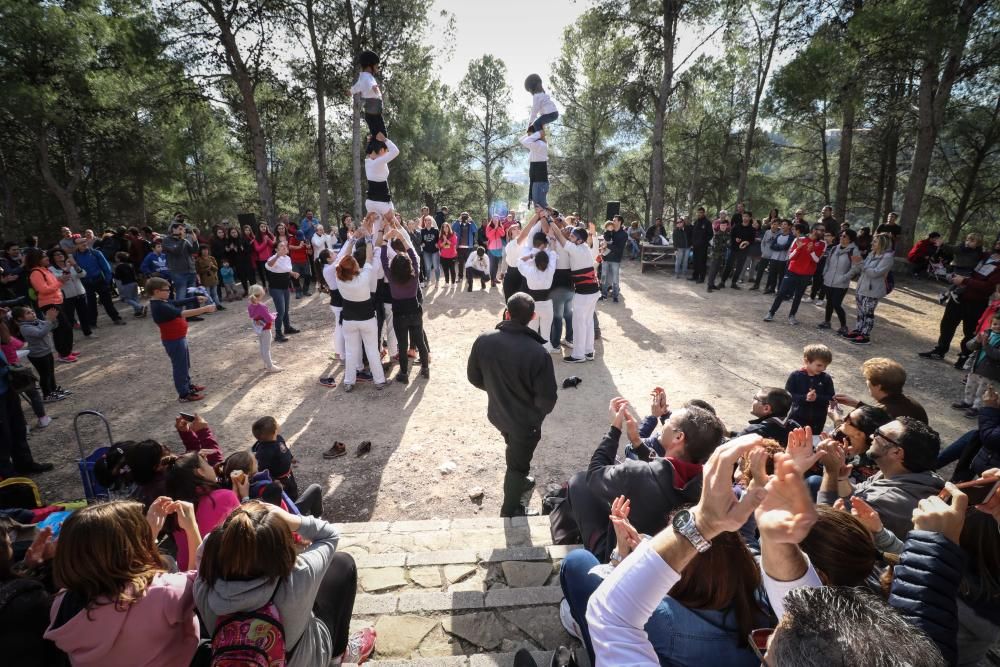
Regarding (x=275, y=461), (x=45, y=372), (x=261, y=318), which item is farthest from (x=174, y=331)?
(x=275, y=461)

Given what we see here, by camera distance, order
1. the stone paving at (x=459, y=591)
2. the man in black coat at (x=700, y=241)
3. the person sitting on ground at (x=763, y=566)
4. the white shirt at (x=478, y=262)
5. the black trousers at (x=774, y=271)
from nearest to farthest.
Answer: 1. the person sitting on ground at (x=763, y=566)
2. the stone paving at (x=459, y=591)
3. the black trousers at (x=774, y=271)
4. the white shirt at (x=478, y=262)
5. the man in black coat at (x=700, y=241)

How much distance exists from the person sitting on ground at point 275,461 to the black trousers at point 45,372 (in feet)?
15.9

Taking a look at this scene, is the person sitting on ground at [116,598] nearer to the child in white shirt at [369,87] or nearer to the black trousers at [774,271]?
the child in white shirt at [369,87]

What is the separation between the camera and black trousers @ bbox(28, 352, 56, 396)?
6.27 meters

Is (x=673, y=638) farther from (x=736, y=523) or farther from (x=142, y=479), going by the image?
(x=142, y=479)

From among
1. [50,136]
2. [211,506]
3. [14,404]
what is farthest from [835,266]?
[50,136]

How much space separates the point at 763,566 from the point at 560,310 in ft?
22.5

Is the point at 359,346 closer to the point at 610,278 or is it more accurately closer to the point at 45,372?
the point at 45,372

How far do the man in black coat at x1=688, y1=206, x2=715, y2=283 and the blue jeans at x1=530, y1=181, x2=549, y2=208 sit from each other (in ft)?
23.7

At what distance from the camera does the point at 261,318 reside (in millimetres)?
6961

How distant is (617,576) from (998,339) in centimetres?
626

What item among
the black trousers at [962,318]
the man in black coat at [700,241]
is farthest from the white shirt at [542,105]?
the man in black coat at [700,241]

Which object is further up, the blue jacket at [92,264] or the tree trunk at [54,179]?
the tree trunk at [54,179]

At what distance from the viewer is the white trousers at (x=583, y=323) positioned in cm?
755
